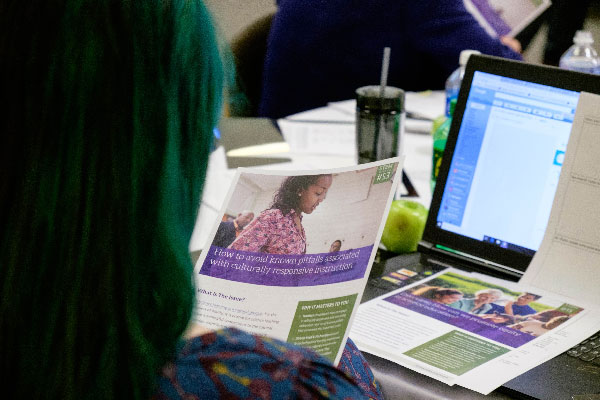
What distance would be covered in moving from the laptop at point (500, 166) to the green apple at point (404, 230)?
0.06m

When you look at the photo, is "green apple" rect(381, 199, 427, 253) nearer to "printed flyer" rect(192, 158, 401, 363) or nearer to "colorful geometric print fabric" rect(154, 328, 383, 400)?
"printed flyer" rect(192, 158, 401, 363)

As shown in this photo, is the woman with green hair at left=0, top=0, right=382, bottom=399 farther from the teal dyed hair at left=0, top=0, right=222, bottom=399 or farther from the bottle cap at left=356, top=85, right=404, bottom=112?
the bottle cap at left=356, top=85, right=404, bottom=112

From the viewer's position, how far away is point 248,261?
85cm

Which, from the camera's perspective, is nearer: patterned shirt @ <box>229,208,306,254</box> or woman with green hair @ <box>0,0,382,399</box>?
woman with green hair @ <box>0,0,382,399</box>

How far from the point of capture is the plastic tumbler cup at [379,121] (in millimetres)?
1284

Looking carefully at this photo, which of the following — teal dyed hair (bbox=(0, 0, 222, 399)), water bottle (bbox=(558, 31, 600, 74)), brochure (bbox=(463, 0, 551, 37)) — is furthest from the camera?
brochure (bbox=(463, 0, 551, 37))

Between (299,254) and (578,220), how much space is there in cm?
40

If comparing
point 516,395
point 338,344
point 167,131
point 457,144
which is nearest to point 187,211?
point 167,131

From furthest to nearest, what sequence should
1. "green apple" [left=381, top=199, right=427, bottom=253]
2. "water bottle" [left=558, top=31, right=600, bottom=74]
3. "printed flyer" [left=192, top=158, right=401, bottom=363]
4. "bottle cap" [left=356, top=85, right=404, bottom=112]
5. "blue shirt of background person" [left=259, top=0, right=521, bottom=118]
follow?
"blue shirt of background person" [left=259, top=0, right=521, bottom=118], "water bottle" [left=558, top=31, right=600, bottom=74], "bottle cap" [left=356, top=85, right=404, bottom=112], "green apple" [left=381, top=199, right=427, bottom=253], "printed flyer" [left=192, top=158, right=401, bottom=363]

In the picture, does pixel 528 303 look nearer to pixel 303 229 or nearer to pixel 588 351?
pixel 588 351

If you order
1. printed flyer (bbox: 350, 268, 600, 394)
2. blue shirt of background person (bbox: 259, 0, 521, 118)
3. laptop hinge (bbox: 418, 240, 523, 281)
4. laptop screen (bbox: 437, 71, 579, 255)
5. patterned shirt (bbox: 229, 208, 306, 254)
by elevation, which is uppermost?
blue shirt of background person (bbox: 259, 0, 521, 118)

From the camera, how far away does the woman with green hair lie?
1.50ft

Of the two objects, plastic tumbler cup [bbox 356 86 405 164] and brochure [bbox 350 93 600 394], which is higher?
plastic tumbler cup [bbox 356 86 405 164]

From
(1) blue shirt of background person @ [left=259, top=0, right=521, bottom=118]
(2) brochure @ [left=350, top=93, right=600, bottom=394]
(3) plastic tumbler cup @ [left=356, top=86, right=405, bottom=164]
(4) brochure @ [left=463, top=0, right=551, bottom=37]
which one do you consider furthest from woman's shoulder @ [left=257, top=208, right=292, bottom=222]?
(4) brochure @ [left=463, top=0, right=551, bottom=37]
